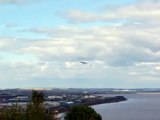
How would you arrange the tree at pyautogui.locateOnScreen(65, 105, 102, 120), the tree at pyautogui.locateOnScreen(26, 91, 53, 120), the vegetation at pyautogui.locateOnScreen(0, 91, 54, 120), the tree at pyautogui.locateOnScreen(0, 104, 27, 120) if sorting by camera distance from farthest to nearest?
the tree at pyautogui.locateOnScreen(65, 105, 102, 120) → the tree at pyautogui.locateOnScreen(26, 91, 53, 120) → the vegetation at pyautogui.locateOnScreen(0, 91, 54, 120) → the tree at pyautogui.locateOnScreen(0, 104, 27, 120)

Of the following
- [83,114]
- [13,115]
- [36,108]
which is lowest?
[13,115]

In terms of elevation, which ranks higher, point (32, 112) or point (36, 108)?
point (36, 108)

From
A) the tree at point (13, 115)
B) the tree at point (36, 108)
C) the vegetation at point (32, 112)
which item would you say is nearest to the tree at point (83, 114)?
the vegetation at point (32, 112)

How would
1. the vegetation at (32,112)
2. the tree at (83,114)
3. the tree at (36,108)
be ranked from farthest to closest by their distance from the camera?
the tree at (83,114) → the tree at (36,108) → the vegetation at (32,112)

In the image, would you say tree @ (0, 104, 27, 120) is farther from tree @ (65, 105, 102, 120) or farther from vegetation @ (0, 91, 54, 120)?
tree @ (65, 105, 102, 120)

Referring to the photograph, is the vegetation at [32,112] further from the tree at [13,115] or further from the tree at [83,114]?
the tree at [83,114]

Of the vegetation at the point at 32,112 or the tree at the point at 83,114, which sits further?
the tree at the point at 83,114

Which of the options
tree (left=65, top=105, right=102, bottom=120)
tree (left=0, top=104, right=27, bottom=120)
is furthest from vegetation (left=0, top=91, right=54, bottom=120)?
tree (left=65, top=105, right=102, bottom=120)

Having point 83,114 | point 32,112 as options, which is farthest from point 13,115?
point 83,114

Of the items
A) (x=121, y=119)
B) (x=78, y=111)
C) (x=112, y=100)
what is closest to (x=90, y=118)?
(x=78, y=111)

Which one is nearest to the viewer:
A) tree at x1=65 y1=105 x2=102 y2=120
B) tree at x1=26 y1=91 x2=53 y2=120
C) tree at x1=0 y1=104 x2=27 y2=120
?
tree at x1=0 y1=104 x2=27 y2=120

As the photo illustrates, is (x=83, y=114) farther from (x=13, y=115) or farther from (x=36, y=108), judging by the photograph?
(x=13, y=115)
